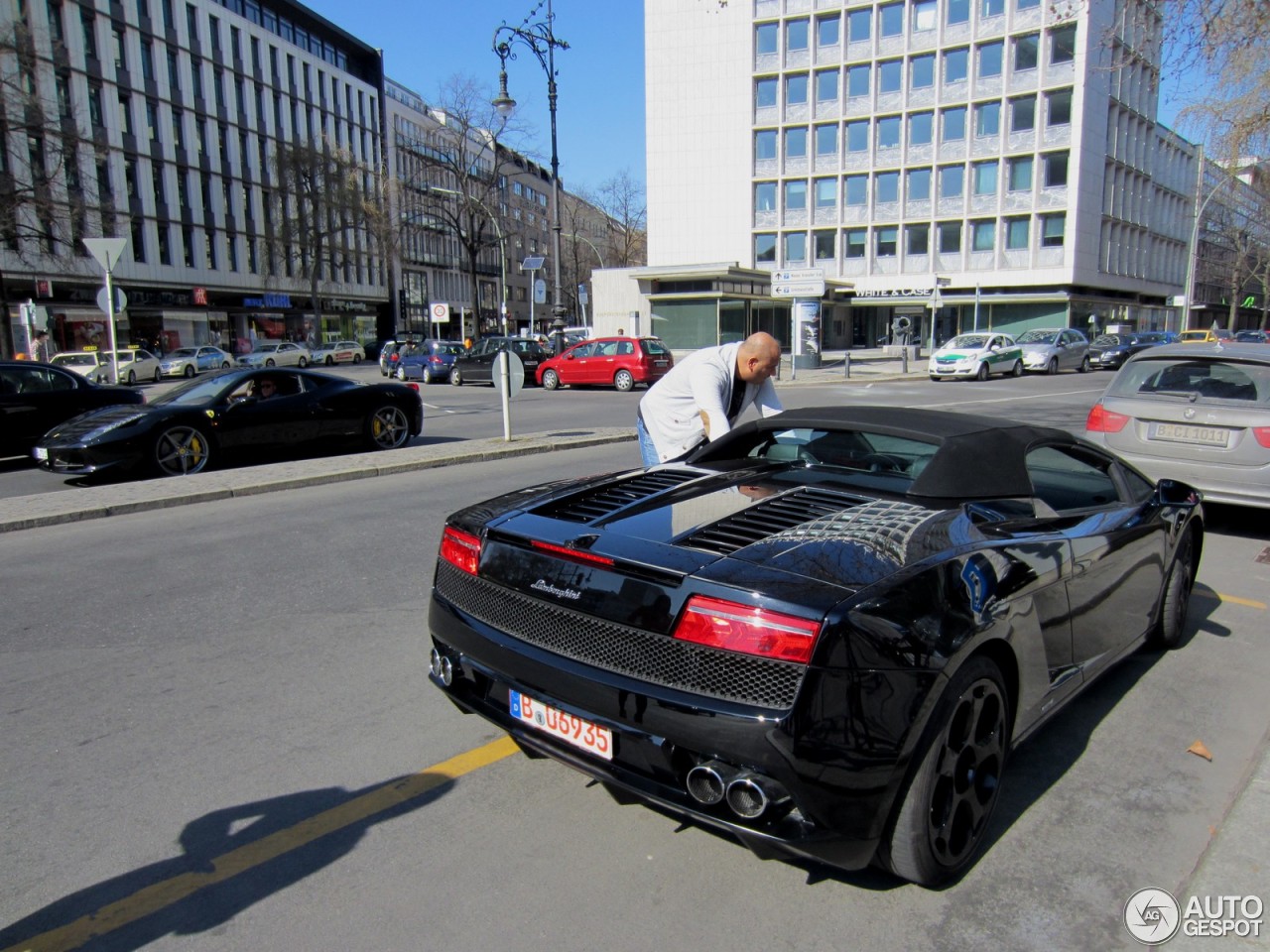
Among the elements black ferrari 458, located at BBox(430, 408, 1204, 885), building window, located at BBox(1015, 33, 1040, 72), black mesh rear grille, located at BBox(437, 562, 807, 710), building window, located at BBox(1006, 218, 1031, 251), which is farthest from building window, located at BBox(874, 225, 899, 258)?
black mesh rear grille, located at BBox(437, 562, 807, 710)

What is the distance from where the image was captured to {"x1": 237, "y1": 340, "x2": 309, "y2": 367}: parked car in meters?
44.5

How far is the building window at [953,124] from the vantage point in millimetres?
54125

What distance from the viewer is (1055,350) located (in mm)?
32875

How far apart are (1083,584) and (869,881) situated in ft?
4.83

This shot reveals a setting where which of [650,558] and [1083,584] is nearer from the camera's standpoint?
[650,558]

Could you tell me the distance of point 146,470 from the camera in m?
10.2

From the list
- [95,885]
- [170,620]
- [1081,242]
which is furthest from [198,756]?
[1081,242]

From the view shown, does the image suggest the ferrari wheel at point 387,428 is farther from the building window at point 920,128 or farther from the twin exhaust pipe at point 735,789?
the building window at point 920,128

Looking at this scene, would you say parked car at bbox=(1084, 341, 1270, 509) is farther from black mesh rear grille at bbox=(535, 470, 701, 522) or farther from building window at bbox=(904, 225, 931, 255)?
building window at bbox=(904, 225, 931, 255)

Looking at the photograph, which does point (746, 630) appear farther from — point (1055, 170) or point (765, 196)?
point (765, 196)

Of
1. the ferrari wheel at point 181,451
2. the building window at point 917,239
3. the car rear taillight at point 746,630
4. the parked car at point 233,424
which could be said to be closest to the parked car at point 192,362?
the parked car at point 233,424

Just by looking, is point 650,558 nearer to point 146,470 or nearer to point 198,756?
point 198,756

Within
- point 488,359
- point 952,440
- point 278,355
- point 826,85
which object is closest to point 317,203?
point 278,355

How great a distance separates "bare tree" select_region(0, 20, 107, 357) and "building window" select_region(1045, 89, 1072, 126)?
49256 millimetres
